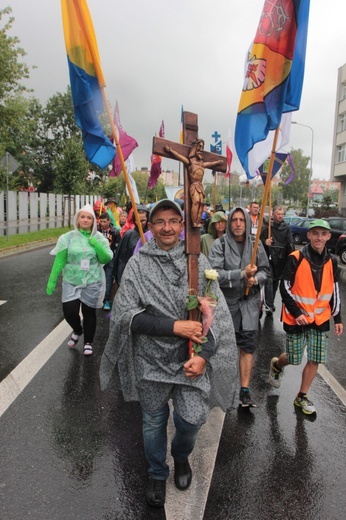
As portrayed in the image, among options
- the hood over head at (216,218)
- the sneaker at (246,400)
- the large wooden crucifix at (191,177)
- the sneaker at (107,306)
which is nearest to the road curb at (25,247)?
the sneaker at (107,306)

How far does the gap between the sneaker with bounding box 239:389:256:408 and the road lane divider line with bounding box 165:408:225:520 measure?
270mm

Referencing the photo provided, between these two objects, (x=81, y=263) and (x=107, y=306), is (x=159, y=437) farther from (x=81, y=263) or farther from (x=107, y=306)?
(x=107, y=306)

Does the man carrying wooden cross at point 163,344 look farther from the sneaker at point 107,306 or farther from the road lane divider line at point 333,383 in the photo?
the sneaker at point 107,306

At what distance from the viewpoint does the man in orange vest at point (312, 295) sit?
3.50m

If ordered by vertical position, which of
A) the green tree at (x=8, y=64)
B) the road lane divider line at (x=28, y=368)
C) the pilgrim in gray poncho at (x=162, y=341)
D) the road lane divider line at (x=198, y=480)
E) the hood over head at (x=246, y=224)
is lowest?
the road lane divider line at (x=28, y=368)

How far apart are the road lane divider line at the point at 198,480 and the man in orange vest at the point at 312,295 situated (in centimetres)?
94

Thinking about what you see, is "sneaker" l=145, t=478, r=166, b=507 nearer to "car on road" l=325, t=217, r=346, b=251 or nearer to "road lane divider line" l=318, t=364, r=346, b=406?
"road lane divider line" l=318, t=364, r=346, b=406

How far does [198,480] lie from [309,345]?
151 cm

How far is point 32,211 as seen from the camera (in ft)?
86.6

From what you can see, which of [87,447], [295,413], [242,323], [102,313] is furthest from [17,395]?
[102,313]

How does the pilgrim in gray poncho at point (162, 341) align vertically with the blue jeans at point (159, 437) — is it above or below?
above

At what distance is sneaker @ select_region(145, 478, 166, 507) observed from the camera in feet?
7.93

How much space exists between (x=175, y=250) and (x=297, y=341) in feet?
5.94

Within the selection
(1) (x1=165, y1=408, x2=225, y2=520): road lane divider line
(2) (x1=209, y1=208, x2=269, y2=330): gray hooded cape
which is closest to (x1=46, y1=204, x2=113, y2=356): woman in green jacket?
(2) (x1=209, y1=208, x2=269, y2=330): gray hooded cape
